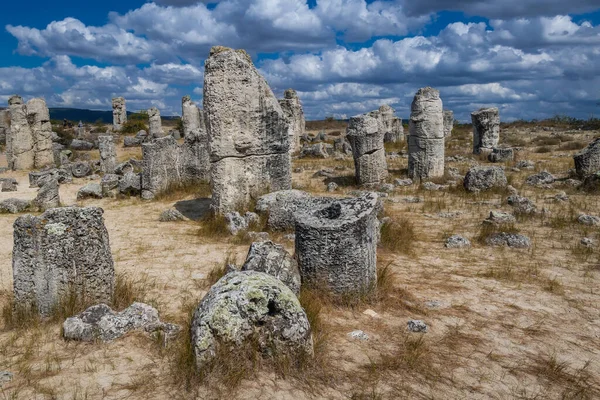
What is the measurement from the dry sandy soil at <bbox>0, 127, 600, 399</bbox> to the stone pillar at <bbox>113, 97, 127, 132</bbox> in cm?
2819

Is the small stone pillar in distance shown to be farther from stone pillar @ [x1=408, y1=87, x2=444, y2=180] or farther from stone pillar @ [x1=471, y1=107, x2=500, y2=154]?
stone pillar @ [x1=471, y1=107, x2=500, y2=154]

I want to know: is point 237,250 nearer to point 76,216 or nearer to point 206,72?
point 76,216

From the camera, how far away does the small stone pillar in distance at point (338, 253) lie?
4.75m

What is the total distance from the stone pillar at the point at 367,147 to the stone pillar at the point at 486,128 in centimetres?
771

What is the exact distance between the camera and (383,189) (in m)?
11.8

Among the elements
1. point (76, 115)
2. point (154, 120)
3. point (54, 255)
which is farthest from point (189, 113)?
point (76, 115)

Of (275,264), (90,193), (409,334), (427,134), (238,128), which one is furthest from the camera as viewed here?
(427,134)

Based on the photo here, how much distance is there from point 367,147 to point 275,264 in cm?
816

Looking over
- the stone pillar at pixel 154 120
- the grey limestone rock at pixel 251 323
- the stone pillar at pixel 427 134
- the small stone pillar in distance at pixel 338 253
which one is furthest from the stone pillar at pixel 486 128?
the grey limestone rock at pixel 251 323

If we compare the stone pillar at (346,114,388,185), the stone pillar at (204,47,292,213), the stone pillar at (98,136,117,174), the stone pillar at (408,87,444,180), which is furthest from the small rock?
the stone pillar at (98,136,117,174)

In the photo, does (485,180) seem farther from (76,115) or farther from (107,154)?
(76,115)

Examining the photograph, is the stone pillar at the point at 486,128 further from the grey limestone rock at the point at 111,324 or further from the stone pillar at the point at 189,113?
the grey limestone rock at the point at 111,324

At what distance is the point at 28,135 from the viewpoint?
17562mm

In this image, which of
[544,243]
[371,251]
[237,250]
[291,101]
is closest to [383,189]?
[544,243]
